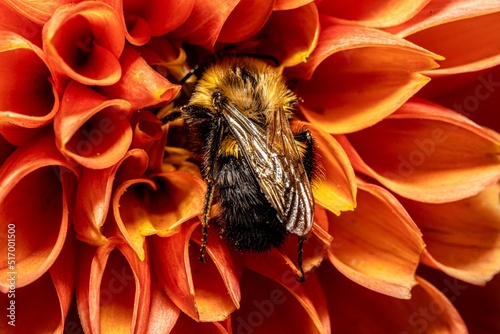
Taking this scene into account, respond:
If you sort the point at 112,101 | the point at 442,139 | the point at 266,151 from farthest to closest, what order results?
the point at 442,139 < the point at 266,151 < the point at 112,101

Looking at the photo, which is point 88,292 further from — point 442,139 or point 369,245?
point 442,139

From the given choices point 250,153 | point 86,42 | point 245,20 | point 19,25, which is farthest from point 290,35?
point 19,25

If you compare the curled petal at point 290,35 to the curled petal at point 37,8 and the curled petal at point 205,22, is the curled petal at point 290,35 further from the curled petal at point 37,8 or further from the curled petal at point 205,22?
the curled petal at point 37,8

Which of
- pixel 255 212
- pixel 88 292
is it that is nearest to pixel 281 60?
pixel 255 212

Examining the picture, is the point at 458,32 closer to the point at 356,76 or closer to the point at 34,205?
the point at 356,76

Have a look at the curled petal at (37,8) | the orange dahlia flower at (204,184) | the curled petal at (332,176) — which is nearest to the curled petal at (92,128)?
the orange dahlia flower at (204,184)
